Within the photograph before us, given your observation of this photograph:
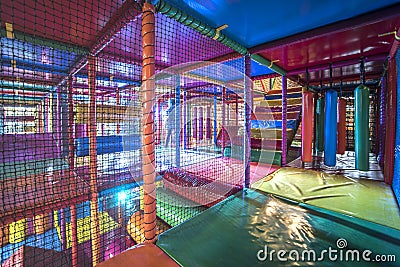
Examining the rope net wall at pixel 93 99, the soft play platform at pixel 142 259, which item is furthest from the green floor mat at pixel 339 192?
the soft play platform at pixel 142 259

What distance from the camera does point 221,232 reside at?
4.39 feet

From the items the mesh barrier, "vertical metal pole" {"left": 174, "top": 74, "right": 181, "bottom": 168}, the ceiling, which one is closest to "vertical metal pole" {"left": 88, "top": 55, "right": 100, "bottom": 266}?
the ceiling

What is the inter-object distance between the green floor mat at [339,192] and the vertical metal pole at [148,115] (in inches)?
59.6

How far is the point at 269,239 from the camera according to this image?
1.27m

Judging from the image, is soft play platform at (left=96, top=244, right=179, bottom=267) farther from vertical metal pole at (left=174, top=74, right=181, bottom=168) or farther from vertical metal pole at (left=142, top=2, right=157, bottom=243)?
vertical metal pole at (left=174, top=74, right=181, bottom=168)

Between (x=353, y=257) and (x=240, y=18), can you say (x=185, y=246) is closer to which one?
(x=353, y=257)

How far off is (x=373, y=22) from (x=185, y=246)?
7.73 ft

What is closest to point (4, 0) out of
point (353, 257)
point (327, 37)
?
point (327, 37)

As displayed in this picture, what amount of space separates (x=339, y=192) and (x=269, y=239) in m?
1.53

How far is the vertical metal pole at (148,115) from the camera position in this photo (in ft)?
3.84

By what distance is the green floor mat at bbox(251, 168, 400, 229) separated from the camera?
170 cm

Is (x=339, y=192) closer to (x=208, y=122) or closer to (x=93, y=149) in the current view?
(x=93, y=149)

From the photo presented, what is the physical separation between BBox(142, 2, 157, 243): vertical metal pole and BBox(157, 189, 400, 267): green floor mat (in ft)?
0.70

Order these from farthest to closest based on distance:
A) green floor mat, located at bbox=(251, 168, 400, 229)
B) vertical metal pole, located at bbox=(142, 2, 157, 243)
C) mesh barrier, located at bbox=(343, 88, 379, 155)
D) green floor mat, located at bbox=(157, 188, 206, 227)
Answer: mesh barrier, located at bbox=(343, 88, 379, 155) < green floor mat, located at bbox=(157, 188, 206, 227) < green floor mat, located at bbox=(251, 168, 400, 229) < vertical metal pole, located at bbox=(142, 2, 157, 243)
